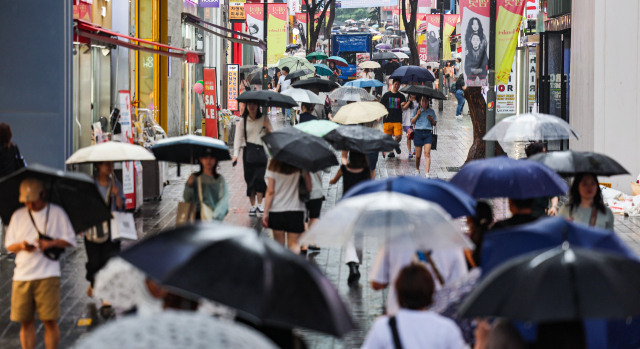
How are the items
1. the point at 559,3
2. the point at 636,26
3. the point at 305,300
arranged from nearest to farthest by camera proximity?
the point at 305,300, the point at 636,26, the point at 559,3

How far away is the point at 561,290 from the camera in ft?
10.7

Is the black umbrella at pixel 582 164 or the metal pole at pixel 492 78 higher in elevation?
the metal pole at pixel 492 78

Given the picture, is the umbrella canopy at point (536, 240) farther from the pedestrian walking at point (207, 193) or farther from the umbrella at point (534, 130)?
the umbrella at point (534, 130)

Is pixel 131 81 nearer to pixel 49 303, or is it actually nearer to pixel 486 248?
pixel 49 303

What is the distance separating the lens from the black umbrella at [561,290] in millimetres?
3207

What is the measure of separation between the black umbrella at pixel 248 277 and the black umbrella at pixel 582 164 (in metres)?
4.00

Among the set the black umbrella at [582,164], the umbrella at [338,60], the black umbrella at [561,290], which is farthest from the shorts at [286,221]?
the umbrella at [338,60]

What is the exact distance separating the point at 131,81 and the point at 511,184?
41.4ft

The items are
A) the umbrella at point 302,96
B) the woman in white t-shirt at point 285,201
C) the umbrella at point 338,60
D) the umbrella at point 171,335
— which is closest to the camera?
the umbrella at point 171,335

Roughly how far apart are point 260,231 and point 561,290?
8.67 metres

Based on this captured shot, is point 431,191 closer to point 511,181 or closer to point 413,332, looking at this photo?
point 511,181

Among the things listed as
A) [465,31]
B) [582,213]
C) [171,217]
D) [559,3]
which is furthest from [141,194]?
[559,3]

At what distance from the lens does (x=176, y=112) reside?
2258 cm

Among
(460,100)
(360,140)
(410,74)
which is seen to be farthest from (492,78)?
(460,100)
